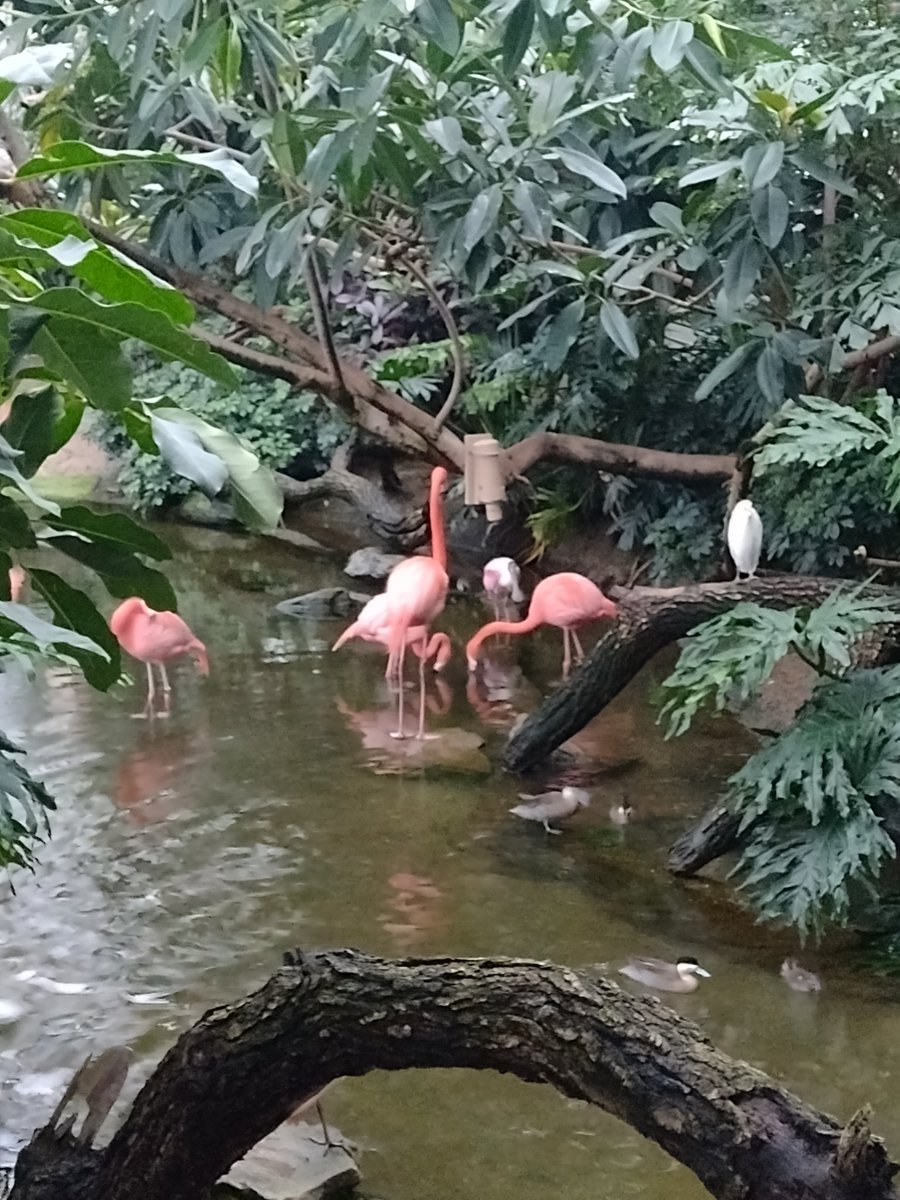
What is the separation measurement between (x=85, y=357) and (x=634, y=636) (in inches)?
90.3

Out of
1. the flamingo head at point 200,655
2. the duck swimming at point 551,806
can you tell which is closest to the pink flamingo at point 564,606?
the flamingo head at point 200,655

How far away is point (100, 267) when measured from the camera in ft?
3.59

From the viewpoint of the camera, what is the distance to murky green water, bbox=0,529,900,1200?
1.94 meters

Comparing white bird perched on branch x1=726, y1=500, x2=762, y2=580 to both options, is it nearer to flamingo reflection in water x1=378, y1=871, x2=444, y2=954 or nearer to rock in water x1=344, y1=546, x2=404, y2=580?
flamingo reflection in water x1=378, y1=871, x2=444, y2=954

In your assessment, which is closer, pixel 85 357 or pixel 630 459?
pixel 85 357

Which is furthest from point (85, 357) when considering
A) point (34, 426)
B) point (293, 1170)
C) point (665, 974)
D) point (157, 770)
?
point (157, 770)

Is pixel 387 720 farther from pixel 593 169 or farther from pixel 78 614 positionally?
pixel 78 614

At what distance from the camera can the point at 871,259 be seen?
3.34m

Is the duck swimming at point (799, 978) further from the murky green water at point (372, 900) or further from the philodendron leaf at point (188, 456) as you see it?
the philodendron leaf at point (188, 456)

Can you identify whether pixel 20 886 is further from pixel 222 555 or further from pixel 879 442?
pixel 222 555

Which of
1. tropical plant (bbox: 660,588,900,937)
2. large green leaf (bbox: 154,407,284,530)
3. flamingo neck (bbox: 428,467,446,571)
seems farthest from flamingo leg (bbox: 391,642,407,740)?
large green leaf (bbox: 154,407,284,530)

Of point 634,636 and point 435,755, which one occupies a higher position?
point 634,636

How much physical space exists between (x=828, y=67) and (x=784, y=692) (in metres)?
1.81

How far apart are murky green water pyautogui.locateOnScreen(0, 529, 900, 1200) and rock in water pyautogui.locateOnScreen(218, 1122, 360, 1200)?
65 millimetres
